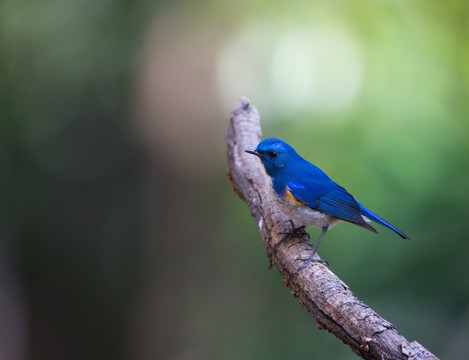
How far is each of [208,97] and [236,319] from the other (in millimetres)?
2852

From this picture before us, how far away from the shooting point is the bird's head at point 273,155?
374 cm

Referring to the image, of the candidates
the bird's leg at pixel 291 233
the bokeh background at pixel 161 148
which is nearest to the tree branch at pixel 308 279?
the bird's leg at pixel 291 233

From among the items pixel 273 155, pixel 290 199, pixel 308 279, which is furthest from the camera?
pixel 273 155

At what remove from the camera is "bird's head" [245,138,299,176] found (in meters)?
3.74

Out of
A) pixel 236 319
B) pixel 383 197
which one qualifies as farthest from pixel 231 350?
pixel 383 197

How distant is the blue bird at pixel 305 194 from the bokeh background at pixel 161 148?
1480 mm

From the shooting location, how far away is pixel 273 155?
3.75m

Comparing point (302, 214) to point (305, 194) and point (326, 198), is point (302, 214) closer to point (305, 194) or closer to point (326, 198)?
point (305, 194)

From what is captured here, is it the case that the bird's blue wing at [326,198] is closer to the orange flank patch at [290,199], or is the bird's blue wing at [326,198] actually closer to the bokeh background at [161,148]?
the orange flank patch at [290,199]

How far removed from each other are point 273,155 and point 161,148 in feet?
11.2

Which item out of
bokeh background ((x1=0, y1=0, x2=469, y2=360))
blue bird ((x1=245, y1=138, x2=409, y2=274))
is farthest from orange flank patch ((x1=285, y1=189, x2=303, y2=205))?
bokeh background ((x1=0, y1=0, x2=469, y2=360))

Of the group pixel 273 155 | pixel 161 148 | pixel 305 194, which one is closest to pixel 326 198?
pixel 305 194

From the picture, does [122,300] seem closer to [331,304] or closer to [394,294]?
[394,294]

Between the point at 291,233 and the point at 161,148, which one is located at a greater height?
the point at 291,233
